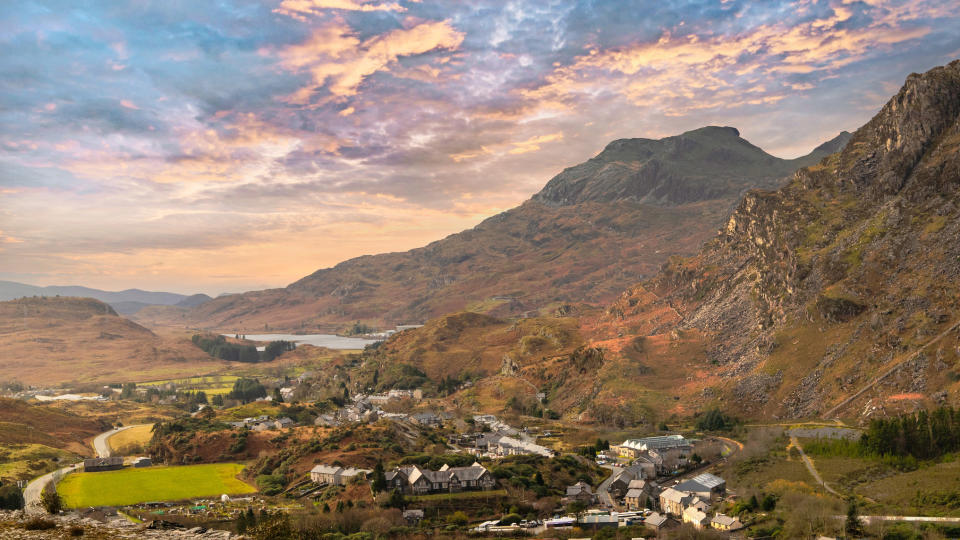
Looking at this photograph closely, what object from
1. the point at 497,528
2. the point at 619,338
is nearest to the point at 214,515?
the point at 497,528

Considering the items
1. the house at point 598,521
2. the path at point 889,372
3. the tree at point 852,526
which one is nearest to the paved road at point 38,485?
the house at point 598,521

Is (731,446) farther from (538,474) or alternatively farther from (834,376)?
(538,474)

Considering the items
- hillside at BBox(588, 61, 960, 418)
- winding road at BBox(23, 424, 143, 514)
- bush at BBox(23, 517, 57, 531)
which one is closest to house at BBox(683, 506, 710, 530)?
hillside at BBox(588, 61, 960, 418)

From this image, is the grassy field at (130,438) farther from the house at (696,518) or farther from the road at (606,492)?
the house at (696,518)

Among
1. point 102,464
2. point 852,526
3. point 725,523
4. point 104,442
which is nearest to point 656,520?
point 725,523

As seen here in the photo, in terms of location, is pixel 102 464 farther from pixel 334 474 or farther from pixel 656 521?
pixel 656 521

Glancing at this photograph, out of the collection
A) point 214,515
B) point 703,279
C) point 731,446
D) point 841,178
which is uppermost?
point 841,178

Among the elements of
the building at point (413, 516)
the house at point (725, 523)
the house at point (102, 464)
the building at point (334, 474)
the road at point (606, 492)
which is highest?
the house at point (102, 464)
